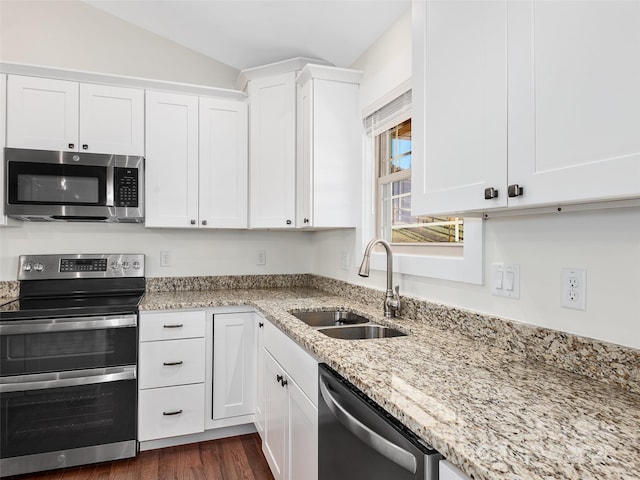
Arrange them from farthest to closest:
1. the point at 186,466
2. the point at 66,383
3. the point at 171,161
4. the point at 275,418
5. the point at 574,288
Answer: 1. the point at 171,161
2. the point at 186,466
3. the point at 66,383
4. the point at 275,418
5. the point at 574,288

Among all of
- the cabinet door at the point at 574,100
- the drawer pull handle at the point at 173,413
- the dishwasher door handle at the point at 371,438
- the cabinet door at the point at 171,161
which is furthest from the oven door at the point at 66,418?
the cabinet door at the point at 574,100

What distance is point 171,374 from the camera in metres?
2.38

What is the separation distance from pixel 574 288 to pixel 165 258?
256cm

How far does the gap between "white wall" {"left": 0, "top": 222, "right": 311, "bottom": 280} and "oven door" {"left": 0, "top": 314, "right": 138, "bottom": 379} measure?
0.69 m

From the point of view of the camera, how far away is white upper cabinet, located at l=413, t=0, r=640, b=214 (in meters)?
0.77

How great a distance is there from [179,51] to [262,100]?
83 centimetres

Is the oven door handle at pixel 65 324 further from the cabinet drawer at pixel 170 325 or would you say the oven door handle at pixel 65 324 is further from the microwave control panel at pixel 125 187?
the microwave control panel at pixel 125 187

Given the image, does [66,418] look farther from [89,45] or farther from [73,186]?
[89,45]

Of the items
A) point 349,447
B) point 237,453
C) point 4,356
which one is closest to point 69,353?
point 4,356

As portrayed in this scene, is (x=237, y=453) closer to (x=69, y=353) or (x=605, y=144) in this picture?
(x=69, y=353)

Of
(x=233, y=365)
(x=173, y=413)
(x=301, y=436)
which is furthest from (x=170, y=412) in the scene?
(x=301, y=436)

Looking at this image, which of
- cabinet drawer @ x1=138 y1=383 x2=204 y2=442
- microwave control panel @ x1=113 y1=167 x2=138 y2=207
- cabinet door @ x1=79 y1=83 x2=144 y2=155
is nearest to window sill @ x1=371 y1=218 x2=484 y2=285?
cabinet drawer @ x1=138 y1=383 x2=204 y2=442

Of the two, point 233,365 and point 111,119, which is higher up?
point 111,119

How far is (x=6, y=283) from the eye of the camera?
2.57 m
